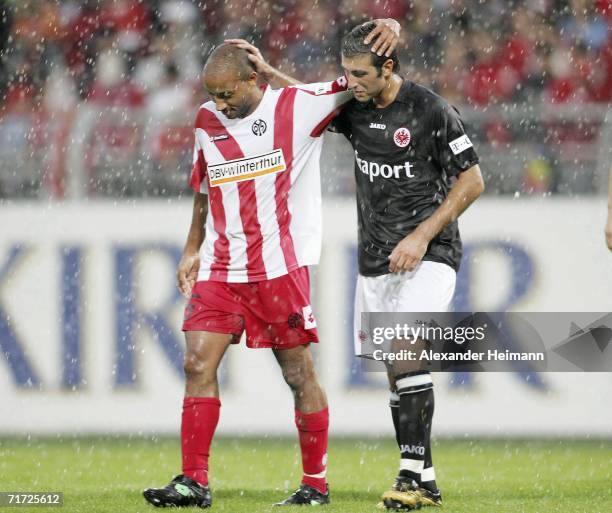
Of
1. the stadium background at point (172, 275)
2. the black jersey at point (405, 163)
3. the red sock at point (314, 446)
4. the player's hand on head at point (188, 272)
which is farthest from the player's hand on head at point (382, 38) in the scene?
the stadium background at point (172, 275)

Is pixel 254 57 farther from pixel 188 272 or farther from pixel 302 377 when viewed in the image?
pixel 302 377

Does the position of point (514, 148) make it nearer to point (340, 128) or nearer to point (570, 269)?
point (570, 269)

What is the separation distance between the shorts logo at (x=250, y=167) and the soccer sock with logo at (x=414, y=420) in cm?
101

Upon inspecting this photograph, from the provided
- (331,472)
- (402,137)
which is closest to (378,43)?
(402,137)

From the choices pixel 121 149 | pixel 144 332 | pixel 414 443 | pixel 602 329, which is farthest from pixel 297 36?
pixel 414 443

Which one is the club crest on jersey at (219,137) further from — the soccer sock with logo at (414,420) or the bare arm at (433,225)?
the soccer sock with logo at (414,420)

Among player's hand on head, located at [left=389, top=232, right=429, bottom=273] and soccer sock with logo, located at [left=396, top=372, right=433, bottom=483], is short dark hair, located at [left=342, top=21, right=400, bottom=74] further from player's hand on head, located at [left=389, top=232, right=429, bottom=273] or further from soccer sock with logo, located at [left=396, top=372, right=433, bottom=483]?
soccer sock with logo, located at [left=396, top=372, right=433, bottom=483]

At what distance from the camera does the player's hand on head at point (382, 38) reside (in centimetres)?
481

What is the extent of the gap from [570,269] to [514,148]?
32.3 inches

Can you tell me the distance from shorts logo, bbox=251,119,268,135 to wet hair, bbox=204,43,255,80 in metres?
0.20

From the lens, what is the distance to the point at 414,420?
4844 millimetres

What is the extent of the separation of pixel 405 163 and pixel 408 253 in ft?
1.28

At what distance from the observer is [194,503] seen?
4793 mm

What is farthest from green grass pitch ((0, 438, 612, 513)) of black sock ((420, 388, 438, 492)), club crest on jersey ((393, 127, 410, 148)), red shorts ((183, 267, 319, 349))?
club crest on jersey ((393, 127, 410, 148))
